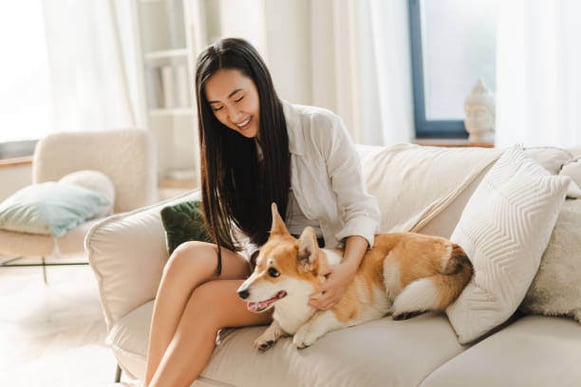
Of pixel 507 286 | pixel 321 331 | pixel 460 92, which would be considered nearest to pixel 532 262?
pixel 507 286

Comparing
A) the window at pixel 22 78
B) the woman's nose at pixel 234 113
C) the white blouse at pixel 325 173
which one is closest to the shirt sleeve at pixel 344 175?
the white blouse at pixel 325 173

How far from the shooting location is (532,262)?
5.14 feet

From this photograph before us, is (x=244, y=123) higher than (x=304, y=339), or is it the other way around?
(x=244, y=123)

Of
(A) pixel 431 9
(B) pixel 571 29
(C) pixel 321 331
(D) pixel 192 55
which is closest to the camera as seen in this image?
(C) pixel 321 331

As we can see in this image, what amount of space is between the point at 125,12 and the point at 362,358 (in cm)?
325

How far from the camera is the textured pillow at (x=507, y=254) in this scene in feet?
5.14

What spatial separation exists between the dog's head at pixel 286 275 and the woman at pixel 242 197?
4 centimetres

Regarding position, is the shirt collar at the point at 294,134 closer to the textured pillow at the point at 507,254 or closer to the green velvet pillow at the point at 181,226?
the green velvet pillow at the point at 181,226

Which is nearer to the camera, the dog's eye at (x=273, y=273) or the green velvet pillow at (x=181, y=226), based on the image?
the dog's eye at (x=273, y=273)

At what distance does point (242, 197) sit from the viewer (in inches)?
77.2

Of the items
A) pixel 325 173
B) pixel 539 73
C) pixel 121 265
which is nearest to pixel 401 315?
pixel 325 173

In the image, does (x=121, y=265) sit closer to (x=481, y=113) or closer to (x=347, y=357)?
(x=347, y=357)

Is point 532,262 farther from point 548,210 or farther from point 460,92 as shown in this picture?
point 460,92

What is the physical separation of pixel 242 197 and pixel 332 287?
1.45 ft
